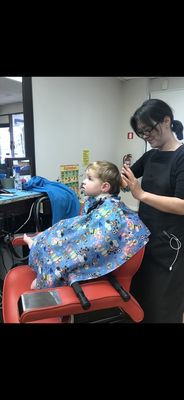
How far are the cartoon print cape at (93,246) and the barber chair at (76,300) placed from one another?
48 millimetres

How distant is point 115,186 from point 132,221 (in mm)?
224

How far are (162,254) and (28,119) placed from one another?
78.0 inches

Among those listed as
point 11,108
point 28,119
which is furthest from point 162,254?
point 11,108

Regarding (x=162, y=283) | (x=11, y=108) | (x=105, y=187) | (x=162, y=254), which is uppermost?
(x=11, y=108)

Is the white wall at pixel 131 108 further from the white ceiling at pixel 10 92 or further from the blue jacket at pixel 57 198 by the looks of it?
the blue jacket at pixel 57 198

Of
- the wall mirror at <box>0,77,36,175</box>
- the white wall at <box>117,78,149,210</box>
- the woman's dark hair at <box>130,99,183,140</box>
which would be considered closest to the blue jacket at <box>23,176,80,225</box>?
the wall mirror at <box>0,77,36,175</box>

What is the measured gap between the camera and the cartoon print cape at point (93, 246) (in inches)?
45.4

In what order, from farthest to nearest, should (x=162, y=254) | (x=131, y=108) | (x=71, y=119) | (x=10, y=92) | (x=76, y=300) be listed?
(x=131, y=108), (x=71, y=119), (x=10, y=92), (x=162, y=254), (x=76, y=300)

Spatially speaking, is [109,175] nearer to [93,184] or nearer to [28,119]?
[93,184]

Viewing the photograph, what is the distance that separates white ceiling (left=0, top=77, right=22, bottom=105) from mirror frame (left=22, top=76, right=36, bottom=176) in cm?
6

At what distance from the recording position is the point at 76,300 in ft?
3.07

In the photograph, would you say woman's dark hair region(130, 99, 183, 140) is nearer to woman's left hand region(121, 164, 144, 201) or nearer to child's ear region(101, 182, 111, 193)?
woman's left hand region(121, 164, 144, 201)

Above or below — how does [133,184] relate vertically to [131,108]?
below

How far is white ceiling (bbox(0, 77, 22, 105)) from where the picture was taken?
2.45 metres
